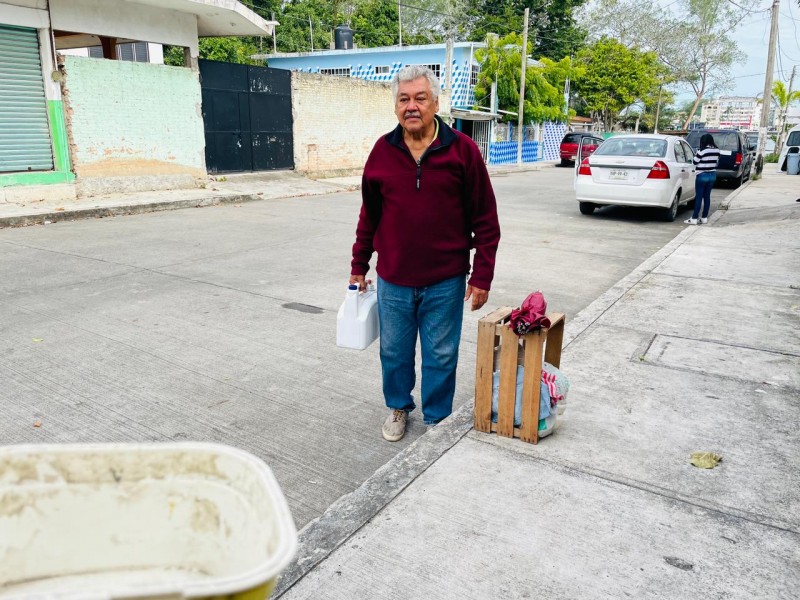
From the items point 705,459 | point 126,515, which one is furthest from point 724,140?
point 126,515

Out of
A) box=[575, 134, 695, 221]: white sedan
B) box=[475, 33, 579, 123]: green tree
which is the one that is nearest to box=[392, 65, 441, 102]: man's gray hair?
box=[575, 134, 695, 221]: white sedan

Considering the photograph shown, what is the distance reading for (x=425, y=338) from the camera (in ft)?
11.9

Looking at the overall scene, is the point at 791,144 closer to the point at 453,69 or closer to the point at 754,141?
the point at 754,141

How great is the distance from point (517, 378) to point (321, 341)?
2.31 m

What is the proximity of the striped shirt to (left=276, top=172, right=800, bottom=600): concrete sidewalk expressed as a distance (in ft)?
24.4

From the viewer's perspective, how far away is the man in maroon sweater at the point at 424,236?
3256 millimetres

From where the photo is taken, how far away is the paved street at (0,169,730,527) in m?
3.74

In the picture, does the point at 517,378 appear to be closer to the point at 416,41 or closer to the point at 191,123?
the point at 191,123

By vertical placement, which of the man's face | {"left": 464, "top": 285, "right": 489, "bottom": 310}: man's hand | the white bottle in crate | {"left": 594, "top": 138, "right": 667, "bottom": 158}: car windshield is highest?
the man's face

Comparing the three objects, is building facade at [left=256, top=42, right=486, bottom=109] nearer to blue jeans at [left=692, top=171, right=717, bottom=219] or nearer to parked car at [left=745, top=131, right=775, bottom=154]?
parked car at [left=745, top=131, right=775, bottom=154]

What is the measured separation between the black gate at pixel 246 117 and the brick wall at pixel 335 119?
0.56 metres

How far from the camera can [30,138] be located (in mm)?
12586

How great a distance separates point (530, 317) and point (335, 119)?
62.5ft

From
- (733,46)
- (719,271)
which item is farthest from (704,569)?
(733,46)
